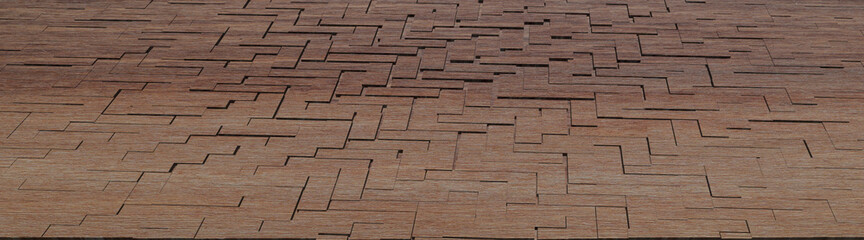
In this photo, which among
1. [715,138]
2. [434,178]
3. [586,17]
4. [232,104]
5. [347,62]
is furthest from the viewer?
[586,17]

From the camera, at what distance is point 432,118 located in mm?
2168

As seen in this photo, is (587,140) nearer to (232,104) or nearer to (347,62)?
(347,62)

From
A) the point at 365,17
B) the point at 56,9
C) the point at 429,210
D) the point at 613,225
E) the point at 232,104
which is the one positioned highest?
the point at 56,9

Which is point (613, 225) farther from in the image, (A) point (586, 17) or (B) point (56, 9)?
(B) point (56, 9)

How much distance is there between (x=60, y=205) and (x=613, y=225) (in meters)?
1.25

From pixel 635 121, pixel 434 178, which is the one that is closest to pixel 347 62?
pixel 434 178

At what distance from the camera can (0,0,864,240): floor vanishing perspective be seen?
1811 millimetres

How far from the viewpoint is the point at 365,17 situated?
275cm

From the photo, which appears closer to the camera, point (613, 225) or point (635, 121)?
point (613, 225)

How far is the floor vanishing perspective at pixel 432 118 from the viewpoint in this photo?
1.81 m


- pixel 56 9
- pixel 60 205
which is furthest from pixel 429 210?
pixel 56 9

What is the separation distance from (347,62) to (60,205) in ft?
3.04

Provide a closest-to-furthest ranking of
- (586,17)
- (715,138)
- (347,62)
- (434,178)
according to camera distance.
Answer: (434,178)
(715,138)
(347,62)
(586,17)

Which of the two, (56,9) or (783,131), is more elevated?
(56,9)
